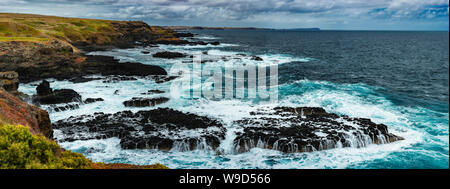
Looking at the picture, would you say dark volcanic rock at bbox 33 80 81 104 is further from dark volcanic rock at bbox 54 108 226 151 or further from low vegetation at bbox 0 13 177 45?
low vegetation at bbox 0 13 177 45

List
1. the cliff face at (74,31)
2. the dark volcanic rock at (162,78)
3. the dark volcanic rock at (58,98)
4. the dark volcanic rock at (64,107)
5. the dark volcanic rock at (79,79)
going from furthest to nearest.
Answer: the cliff face at (74,31) → the dark volcanic rock at (162,78) → the dark volcanic rock at (79,79) → the dark volcanic rock at (58,98) → the dark volcanic rock at (64,107)

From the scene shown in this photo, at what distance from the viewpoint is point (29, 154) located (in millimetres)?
8273

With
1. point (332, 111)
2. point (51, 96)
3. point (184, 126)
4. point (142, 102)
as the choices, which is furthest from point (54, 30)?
point (332, 111)

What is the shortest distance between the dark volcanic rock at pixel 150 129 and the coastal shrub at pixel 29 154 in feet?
30.7

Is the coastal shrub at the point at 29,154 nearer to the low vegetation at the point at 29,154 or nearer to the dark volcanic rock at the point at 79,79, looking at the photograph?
the low vegetation at the point at 29,154

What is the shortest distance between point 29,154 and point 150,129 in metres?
12.6

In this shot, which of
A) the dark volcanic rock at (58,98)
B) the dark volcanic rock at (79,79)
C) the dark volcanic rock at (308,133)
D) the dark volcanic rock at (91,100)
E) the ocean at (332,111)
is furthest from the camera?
the dark volcanic rock at (79,79)

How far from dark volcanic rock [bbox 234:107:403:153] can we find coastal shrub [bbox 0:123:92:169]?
36.5 feet

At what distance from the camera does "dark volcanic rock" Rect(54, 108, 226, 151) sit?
1872 centimetres

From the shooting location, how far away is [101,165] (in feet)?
33.9

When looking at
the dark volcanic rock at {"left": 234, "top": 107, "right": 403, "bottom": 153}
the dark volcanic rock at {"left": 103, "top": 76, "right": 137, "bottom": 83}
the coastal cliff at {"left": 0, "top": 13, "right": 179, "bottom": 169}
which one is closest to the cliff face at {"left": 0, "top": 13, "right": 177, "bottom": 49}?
the coastal cliff at {"left": 0, "top": 13, "right": 179, "bottom": 169}

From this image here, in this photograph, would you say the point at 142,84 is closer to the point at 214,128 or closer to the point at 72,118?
the point at 72,118

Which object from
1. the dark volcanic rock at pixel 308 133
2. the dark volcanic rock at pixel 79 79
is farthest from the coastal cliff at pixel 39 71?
the dark volcanic rock at pixel 308 133

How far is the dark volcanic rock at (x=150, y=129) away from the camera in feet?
61.4
